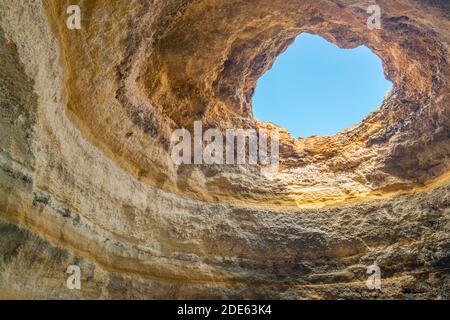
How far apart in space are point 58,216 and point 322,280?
3.46 m

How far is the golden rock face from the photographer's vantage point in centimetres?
460

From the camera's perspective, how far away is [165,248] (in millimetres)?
5945

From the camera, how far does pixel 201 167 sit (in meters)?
7.21

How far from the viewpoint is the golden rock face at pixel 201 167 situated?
Result: 4.60 meters

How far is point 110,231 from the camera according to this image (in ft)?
18.0

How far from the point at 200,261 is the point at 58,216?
203 cm

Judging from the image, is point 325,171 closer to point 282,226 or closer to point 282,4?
point 282,226

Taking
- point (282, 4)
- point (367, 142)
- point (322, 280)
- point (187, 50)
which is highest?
point (282, 4)

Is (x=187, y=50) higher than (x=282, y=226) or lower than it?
higher
